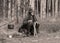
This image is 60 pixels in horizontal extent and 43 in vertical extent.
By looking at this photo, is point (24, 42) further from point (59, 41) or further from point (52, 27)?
point (52, 27)

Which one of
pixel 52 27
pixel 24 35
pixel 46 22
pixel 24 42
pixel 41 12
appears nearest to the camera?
pixel 24 42

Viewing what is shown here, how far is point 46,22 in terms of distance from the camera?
34.7 ft

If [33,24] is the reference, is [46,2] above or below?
above

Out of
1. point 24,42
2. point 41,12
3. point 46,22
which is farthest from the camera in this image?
point 41,12

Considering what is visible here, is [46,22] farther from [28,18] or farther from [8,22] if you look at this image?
[28,18]

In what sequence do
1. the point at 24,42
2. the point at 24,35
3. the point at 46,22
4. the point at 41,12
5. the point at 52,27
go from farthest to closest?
the point at 41,12, the point at 46,22, the point at 52,27, the point at 24,35, the point at 24,42

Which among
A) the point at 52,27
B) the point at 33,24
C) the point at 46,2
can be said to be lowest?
the point at 52,27

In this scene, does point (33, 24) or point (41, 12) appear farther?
point (41, 12)

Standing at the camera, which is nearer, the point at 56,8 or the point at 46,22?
the point at 46,22

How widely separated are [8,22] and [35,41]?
421 cm

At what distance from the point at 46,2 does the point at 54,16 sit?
3.73 feet

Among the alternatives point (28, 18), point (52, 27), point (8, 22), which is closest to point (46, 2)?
Result: point (52, 27)

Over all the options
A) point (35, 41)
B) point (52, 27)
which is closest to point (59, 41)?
point (35, 41)

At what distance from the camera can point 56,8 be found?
11891 mm
